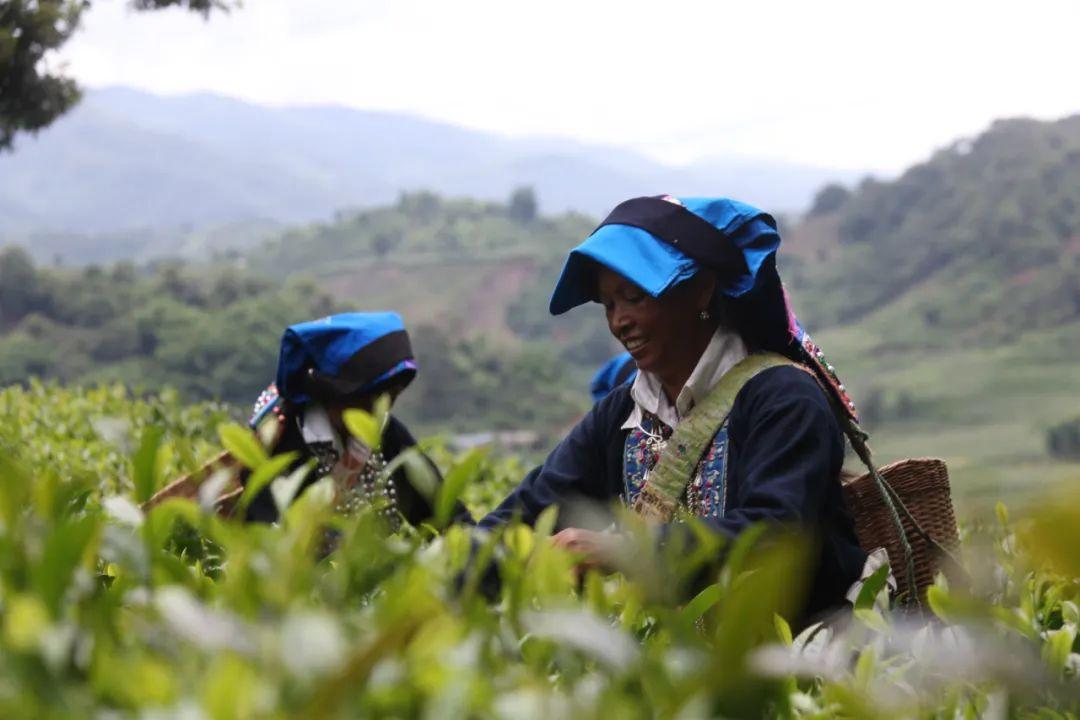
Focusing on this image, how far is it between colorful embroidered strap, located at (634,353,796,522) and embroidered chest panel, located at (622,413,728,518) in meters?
0.02

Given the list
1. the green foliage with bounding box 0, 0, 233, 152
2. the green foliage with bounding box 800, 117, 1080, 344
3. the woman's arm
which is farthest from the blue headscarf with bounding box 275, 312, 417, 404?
the green foliage with bounding box 800, 117, 1080, 344

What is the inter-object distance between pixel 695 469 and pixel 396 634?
1812 mm

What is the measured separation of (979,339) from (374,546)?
8238 centimetres

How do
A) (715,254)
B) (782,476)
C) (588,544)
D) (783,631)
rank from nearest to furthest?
1. (783,631)
2. (588,544)
3. (782,476)
4. (715,254)

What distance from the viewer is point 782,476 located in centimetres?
245

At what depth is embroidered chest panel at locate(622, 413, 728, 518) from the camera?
8.87 ft

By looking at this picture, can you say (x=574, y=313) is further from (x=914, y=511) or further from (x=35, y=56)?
(x=914, y=511)

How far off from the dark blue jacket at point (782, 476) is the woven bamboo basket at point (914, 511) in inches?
5.3

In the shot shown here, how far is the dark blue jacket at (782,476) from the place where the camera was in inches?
95.2

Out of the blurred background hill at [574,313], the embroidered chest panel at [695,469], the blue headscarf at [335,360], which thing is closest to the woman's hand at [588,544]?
the embroidered chest panel at [695,469]

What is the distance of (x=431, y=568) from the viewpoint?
126 cm

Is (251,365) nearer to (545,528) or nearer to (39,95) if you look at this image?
(39,95)

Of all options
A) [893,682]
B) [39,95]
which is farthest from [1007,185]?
[893,682]

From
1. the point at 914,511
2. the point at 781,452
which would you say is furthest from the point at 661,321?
the point at 914,511
